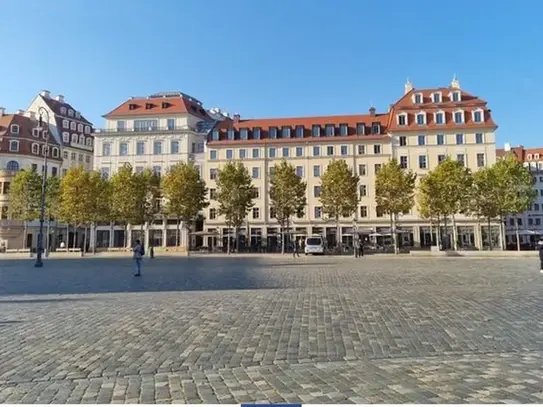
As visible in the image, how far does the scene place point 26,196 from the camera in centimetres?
5934

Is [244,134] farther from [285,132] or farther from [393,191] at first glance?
[393,191]

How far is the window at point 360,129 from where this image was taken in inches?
2633

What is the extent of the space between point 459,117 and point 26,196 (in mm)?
59159

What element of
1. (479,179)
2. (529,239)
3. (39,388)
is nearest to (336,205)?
(479,179)

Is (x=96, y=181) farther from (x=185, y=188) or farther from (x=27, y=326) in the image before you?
(x=27, y=326)

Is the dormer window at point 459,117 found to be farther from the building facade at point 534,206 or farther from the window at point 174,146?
the window at point 174,146

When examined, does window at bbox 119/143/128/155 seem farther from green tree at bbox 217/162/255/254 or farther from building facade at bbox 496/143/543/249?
building facade at bbox 496/143/543/249

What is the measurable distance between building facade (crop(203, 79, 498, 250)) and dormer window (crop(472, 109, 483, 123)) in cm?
3

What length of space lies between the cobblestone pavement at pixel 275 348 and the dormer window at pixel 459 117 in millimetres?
56023

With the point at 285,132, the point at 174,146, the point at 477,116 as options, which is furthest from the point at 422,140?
the point at 174,146

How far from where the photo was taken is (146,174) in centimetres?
5747

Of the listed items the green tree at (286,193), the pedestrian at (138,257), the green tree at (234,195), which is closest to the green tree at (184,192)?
the green tree at (234,195)

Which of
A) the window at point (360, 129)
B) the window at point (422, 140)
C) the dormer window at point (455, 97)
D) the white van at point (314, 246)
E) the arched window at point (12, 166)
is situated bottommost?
the white van at point (314, 246)

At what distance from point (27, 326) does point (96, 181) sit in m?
49.9
